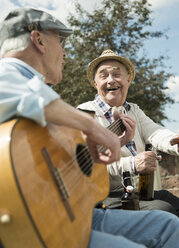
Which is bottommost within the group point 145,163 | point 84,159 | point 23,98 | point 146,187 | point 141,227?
point 146,187

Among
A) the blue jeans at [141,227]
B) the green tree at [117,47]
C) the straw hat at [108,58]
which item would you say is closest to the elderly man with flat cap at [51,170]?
→ the blue jeans at [141,227]

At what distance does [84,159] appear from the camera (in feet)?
5.17

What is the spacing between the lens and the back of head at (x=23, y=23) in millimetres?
1590

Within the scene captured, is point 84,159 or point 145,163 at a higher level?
point 84,159

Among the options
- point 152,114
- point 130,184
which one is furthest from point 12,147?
point 152,114

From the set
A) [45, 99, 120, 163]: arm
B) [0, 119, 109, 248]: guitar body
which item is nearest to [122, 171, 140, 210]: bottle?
[45, 99, 120, 163]: arm

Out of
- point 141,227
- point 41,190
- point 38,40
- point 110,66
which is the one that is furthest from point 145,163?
point 41,190

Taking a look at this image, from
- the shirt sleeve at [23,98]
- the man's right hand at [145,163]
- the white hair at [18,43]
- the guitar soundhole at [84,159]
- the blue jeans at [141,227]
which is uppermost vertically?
the white hair at [18,43]

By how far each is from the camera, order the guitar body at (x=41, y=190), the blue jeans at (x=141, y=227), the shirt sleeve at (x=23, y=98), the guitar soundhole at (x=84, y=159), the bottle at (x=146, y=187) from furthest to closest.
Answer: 1. the bottle at (x=146, y=187)
2. the blue jeans at (x=141, y=227)
3. the guitar soundhole at (x=84, y=159)
4. the shirt sleeve at (x=23, y=98)
5. the guitar body at (x=41, y=190)

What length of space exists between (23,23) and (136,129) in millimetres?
1890

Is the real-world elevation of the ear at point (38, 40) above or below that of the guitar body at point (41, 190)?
above

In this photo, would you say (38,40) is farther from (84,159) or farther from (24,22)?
(84,159)

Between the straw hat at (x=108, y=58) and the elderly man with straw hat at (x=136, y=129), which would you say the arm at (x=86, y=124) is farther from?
the straw hat at (x=108, y=58)

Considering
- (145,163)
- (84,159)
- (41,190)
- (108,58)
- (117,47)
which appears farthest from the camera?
(117,47)
